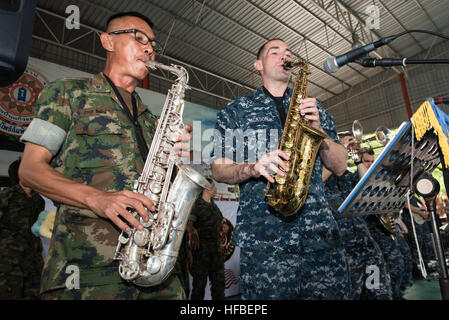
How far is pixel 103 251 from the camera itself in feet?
5.49

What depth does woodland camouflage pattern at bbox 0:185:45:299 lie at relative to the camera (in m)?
3.42

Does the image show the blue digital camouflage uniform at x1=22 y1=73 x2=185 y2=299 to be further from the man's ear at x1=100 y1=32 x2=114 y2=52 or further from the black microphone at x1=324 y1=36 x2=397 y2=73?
the black microphone at x1=324 y1=36 x2=397 y2=73

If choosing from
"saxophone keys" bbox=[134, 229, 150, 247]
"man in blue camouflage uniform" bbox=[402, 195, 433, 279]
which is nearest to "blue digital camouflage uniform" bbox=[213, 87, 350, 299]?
"saxophone keys" bbox=[134, 229, 150, 247]

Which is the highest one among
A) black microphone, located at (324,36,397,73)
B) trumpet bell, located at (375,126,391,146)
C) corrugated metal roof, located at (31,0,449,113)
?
corrugated metal roof, located at (31,0,449,113)

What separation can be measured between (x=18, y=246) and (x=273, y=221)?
327 cm

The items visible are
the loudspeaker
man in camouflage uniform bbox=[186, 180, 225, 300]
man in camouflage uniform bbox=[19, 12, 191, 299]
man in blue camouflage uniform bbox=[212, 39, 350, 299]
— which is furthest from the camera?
man in camouflage uniform bbox=[186, 180, 225, 300]

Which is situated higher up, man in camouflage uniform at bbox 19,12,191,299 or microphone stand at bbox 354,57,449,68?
microphone stand at bbox 354,57,449,68

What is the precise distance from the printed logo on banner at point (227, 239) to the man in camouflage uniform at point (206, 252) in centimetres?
94

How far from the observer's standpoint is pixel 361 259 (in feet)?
13.4

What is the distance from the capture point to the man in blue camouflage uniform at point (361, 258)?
394 cm

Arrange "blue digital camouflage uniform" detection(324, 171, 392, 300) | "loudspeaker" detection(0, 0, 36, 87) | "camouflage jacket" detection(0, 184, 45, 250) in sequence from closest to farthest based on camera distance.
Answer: "loudspeaker" detection(0, 0, 36, 87)
"camouflage jacket" detection(0, 184, 45, 250)
"blue digital camouflage uniform" detection(324, 171, 392, 300)

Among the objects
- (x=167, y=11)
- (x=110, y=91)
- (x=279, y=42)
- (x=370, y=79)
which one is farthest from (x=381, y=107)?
(x=110, y=91)

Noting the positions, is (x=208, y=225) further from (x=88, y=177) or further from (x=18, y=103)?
(x=18, y=103)

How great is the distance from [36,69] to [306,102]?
7.36 meters
